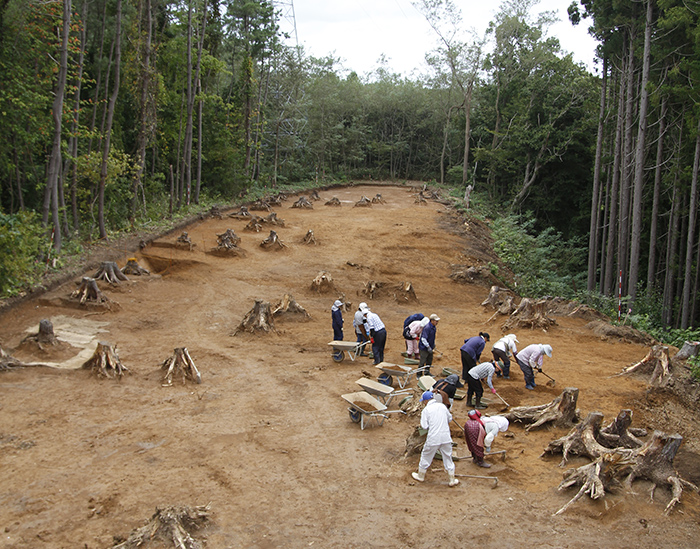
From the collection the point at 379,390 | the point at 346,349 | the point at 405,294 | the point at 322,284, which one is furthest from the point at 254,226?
the point at 379,390

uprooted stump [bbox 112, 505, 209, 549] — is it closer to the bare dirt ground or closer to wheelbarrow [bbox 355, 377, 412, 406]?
the bare dirt ground

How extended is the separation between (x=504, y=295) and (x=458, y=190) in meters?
26.1

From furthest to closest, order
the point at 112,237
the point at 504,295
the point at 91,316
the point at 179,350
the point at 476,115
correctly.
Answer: the point at 476,115 < the point at 112,237 < the point at 504,295 < the point at 91,316 < the point at 179,350

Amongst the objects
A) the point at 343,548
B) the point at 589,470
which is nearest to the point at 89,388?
the point at 343,548

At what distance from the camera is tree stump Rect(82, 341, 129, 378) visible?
33.5 feet

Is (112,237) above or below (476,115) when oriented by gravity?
below

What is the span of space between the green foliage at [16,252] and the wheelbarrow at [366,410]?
9.80 meters

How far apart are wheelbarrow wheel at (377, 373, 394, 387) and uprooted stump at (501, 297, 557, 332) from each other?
6347 millimetres

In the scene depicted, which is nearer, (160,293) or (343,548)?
(343,548)

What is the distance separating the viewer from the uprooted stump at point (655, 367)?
10734 millimetres

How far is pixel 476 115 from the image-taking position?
4688 cm

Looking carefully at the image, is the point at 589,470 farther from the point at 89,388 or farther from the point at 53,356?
the point at 53,356

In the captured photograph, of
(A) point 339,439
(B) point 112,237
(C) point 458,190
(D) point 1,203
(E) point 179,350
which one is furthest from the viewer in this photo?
(C) point 458,190

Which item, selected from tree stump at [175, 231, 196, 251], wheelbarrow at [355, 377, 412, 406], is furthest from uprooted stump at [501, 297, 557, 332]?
tree stump at [175, 231, 196, 251]
